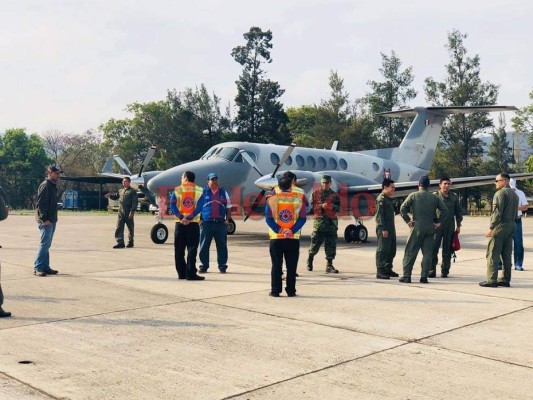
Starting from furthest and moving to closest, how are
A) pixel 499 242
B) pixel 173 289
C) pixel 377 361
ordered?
1. pixel 499 242
2. pixel 173 289
3. pixel 377 361

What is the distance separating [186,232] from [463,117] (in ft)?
172

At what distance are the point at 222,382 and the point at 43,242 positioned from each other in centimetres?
650

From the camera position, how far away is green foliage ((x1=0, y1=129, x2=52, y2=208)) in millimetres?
68500

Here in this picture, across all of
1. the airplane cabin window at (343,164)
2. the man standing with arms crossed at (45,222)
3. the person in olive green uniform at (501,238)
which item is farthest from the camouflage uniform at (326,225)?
the airplane cabin window at (343,164)

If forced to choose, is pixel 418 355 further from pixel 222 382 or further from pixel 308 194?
pixel 308 194

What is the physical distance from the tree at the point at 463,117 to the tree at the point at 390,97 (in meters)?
6.68

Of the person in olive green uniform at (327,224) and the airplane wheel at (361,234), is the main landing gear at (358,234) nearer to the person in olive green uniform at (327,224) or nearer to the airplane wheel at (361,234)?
the airplane wheel at (361,234)

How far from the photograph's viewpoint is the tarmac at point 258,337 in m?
4.36

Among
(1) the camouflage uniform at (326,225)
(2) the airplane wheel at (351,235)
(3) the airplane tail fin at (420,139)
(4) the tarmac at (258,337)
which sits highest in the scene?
(3) the airplane tail fin at (420,139)

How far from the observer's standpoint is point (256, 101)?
198 ft

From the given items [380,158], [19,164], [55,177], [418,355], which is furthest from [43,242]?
[19,164]

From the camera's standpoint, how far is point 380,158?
23.3 m

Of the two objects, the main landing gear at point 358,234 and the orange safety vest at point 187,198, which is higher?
the orange safety vest at point 187,198

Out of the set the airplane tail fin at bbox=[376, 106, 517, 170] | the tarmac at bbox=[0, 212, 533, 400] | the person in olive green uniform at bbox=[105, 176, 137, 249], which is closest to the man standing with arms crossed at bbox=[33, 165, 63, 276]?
the tarmac at bbox=[0, 212, 533, 400]
